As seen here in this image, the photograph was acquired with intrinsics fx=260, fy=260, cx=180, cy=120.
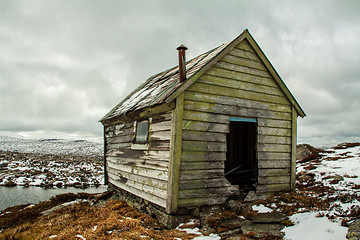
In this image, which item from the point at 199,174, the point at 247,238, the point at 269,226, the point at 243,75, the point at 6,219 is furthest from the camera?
the point at 6,219

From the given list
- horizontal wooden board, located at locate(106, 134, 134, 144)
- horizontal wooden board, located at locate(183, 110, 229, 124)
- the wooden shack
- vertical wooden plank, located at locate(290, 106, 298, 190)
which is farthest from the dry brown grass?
vertical wooden plank, located at locate(290, 106, 298, 190)

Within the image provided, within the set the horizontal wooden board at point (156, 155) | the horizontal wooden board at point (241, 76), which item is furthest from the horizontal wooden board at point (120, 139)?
the horizontal wooden board at point (241, 76)

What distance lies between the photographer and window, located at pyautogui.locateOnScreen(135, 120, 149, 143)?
8406mm

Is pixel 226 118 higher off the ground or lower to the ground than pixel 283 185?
higher

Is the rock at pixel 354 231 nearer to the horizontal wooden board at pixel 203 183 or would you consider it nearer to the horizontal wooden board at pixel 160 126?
the horizontal wooden board at pixel 203 183

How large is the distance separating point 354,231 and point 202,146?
3.79 m

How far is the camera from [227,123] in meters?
7.74

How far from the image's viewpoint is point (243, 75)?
831cm

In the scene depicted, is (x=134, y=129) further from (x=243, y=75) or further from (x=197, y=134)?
(x=243, y=75)

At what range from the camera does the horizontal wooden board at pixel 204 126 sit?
7.04 meters

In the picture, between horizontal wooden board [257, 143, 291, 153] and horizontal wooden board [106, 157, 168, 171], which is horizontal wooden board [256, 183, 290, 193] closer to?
horizontal wooden board [257, 143, 291, 153]

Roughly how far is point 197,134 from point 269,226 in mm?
2848

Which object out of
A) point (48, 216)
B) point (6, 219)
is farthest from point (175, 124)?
point (6, 219)

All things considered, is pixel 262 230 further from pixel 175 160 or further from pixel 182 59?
pixel 182 59
